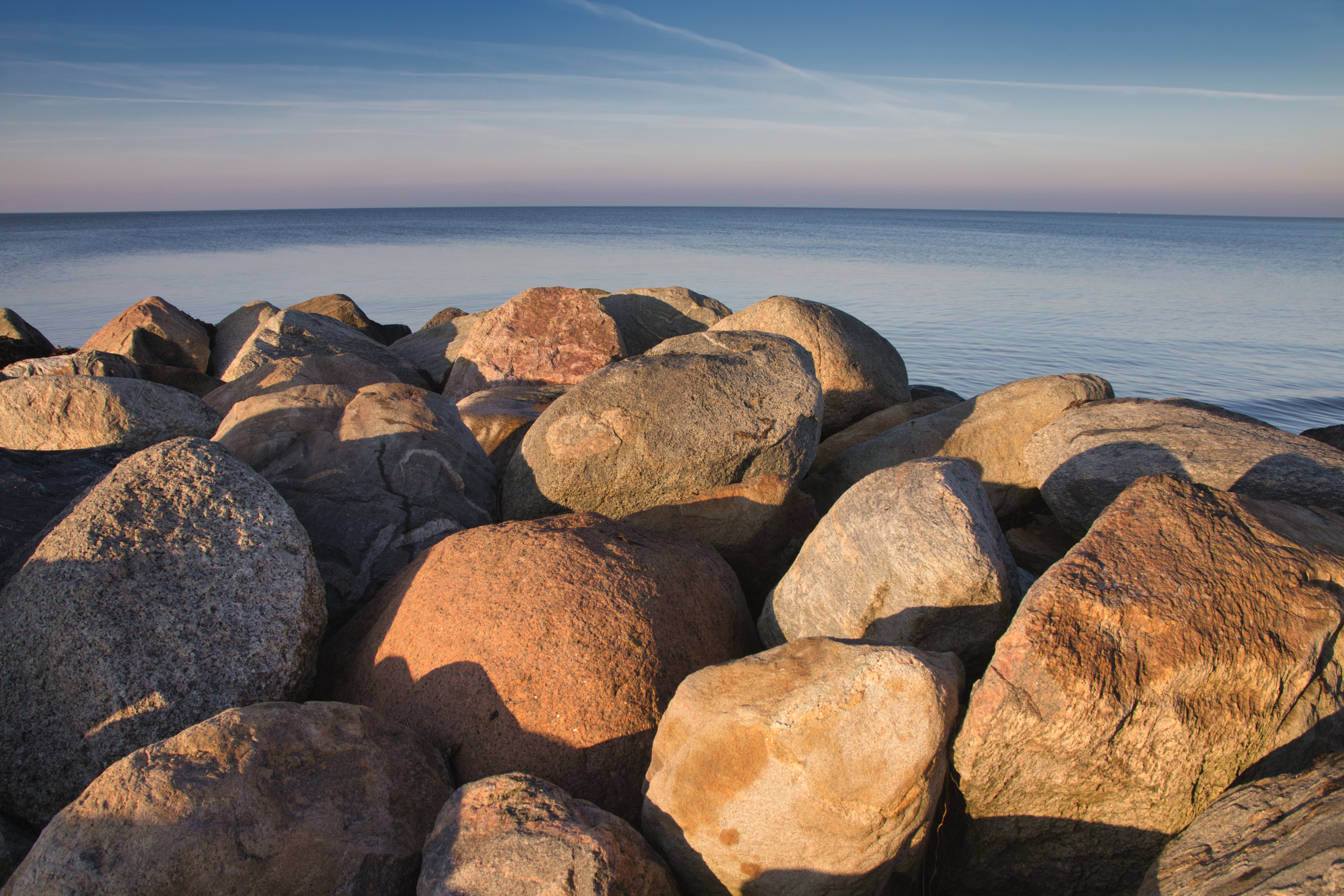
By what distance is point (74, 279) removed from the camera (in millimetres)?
25094

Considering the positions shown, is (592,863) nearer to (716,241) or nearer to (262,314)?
(262,314)

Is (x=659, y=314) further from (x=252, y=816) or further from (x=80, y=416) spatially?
(x=252, y=816)

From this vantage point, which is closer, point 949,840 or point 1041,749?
point 1041,749

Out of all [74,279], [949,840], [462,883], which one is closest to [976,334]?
[949,840]

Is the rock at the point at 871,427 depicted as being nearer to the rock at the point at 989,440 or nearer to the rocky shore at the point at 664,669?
the rock at the point at 989,440

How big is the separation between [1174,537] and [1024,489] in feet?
6.91

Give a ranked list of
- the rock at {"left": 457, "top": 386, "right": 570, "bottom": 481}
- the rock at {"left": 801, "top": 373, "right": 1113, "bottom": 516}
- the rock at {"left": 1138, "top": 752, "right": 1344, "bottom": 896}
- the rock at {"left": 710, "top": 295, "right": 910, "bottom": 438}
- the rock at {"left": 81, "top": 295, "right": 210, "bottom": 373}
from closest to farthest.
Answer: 1. the rock at {"left": 1138, "top": 752, "right": 1344, "bottom": 896}
2. the rock at {"left": 801, "top": 373, "right": 1113, "bottom": 516}
3. the rock at {"left": 457, "top": 386, "right": 570, "bottom": 481}
4. the rock at {"left": 710, "top": 295, "right": 910, "bottom": 438}
5. the rock at {"left": 81, "top": 295, "right": 210, "bottom": 373}

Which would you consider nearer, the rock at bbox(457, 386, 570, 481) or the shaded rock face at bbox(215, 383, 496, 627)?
the shaded rock face at bbox(215, 383, 496, 627)

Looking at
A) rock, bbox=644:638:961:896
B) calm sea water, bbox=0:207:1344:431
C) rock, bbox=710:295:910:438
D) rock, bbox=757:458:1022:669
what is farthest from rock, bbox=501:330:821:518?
calm sea water, bbox=0:207:1344:431

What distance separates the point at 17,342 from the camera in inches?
314

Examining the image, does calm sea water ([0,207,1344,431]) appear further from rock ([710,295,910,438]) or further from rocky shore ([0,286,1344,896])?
rocky shore ([0,286,1344,896])

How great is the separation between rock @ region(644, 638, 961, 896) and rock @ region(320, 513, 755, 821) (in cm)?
39

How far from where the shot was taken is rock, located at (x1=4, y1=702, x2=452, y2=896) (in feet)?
6.45

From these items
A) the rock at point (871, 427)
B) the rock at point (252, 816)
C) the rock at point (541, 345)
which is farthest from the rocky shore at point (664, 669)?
the rock at point (541, 345)
